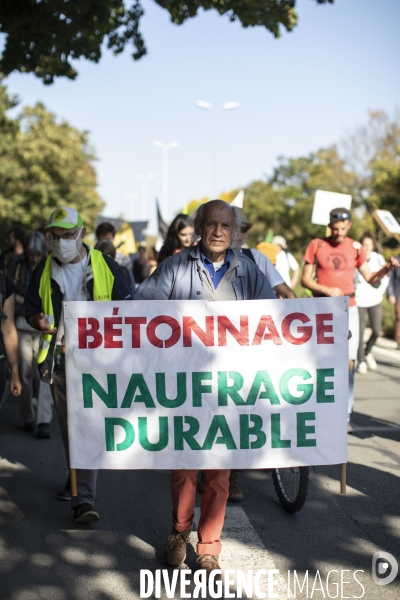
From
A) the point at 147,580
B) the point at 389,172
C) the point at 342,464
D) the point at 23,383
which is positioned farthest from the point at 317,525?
the point at 389,172

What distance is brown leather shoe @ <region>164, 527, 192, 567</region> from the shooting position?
4.32 meters

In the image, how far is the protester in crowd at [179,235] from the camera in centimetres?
702

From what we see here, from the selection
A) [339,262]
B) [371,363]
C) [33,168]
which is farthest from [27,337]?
[33,168]

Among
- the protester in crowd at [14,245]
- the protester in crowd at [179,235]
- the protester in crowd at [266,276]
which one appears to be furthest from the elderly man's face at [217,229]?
the protester in crowd at [14,245]

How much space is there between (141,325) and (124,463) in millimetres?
748

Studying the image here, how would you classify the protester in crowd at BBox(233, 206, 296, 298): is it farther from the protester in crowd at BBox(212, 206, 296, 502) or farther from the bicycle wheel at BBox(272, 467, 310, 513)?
the bicycle wheel at BBox(272, 467, 310, 513)

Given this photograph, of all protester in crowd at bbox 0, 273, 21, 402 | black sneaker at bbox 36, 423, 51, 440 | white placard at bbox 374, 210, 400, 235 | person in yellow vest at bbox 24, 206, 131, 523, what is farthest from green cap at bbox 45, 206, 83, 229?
white placard at bbox 374, 210, 400, 235

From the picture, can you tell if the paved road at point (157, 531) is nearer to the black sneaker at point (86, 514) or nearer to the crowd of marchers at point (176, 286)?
the black sneaker at point (86, 514)

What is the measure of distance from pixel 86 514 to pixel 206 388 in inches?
53.8

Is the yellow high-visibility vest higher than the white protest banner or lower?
higher

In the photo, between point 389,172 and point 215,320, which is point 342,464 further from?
point 389,172

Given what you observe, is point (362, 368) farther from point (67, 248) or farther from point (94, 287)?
point (67, 248)

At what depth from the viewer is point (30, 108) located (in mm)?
50438

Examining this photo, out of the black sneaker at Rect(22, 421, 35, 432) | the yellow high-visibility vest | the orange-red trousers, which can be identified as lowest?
Answer: the black sneaker at Rect(22, 421, 35, 432)
